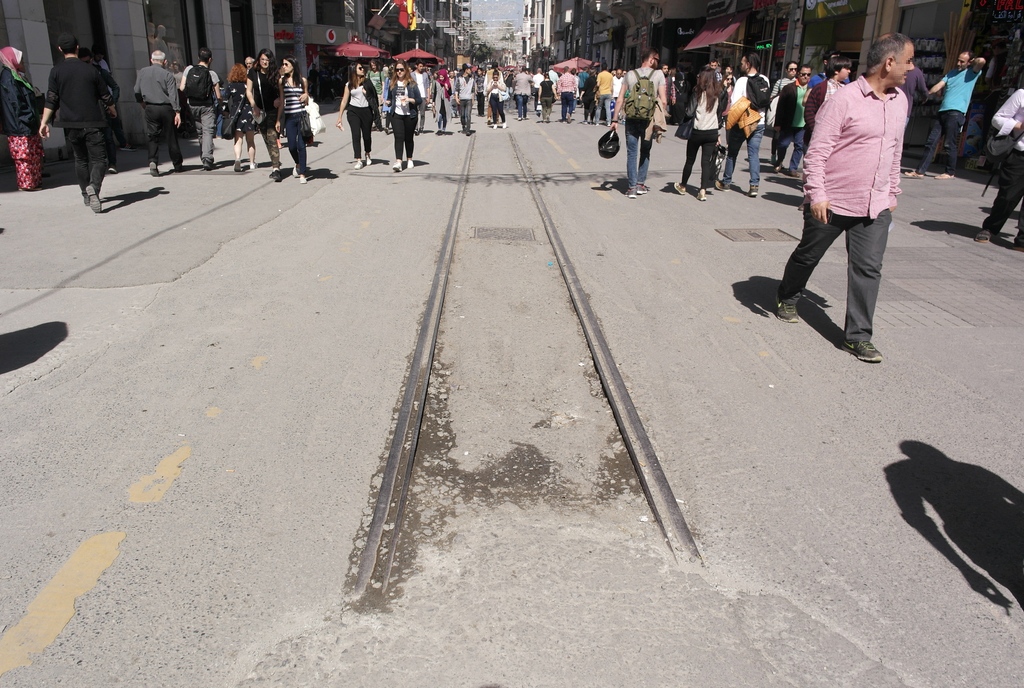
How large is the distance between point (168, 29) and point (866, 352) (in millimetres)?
20071

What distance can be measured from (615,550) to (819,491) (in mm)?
1060

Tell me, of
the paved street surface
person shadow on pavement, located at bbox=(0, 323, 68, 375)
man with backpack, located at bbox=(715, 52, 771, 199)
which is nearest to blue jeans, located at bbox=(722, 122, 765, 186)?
man with backpack, located at bbox=(715, 52, 771, 199)

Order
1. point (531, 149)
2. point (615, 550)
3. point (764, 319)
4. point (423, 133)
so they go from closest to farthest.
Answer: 1. point (615, 550)
2. point (764, 319)
3. point (531, 149)
4. point (423, 133)

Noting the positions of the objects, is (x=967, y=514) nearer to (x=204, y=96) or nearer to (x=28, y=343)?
(x=28, y=343)

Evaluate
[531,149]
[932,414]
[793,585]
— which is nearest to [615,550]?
[793,585]

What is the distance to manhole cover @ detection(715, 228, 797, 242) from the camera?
870cm

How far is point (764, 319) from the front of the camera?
589 centimetres

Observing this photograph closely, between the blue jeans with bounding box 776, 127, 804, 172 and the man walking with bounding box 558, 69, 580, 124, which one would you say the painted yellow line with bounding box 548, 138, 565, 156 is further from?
the man walking with bounding box 558, 69, 580, 124

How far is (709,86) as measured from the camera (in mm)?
10109

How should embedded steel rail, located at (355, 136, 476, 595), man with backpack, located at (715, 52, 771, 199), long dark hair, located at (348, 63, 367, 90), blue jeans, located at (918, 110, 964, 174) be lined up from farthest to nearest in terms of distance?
blue jeans, located at (918, 110, 964, 174)
long dark hair, located at (348, 63, 367, 90)
man with backpack, located at (715, 52, 771, 199)
embedded steel rail, located at (355, 136, 476, 595)

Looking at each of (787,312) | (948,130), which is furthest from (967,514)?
(948,130)

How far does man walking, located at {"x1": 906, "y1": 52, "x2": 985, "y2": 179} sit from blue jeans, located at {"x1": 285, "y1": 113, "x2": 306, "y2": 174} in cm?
995

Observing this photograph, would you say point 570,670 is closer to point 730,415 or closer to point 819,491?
point 819,491

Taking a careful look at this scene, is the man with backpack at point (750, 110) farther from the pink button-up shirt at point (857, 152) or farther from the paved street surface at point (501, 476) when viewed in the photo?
the pink button-up shirt at point (857, 152)
